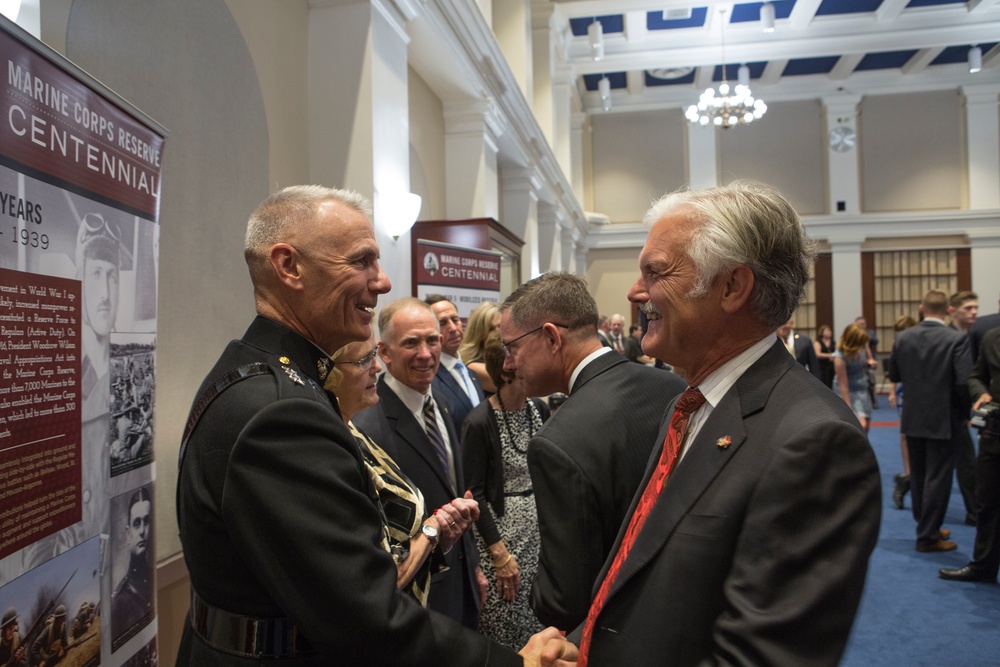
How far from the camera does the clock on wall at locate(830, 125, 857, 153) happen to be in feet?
54.2

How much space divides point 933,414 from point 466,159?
4618mm

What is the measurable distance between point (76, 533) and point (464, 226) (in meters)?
4.57

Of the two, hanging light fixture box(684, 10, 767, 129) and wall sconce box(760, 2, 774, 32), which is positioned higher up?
→ wall sconce box(760, 2, 774, 32)

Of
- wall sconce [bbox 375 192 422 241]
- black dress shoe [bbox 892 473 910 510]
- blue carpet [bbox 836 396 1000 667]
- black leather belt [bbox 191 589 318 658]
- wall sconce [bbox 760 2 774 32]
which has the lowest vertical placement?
blue carpet [bbox 836 396 1000 667]

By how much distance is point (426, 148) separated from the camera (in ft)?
22.2

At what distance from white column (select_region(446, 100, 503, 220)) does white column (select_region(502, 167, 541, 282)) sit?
262cm

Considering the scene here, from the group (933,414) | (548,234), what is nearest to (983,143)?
(548,234)

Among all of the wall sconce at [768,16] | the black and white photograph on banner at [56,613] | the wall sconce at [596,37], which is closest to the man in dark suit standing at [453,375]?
the black and white photograph on banner at [56,613]

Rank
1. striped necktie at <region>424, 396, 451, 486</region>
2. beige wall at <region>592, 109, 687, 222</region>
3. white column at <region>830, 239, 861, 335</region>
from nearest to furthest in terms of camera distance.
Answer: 1. striped necktie at <region>424, 396, 451, 486</region>
2. white column at <region>830, 239, 861, 335</region>
3. beige wall at <region>592, 109, 687, 222</region>

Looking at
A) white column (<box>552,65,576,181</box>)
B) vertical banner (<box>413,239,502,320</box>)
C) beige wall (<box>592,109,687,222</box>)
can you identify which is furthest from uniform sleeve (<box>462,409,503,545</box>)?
beige wall (<box>592,109,687,222</box>)

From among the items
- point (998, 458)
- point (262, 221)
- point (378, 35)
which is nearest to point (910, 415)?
point (998, 458)

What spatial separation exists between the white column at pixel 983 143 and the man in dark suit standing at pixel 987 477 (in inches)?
572

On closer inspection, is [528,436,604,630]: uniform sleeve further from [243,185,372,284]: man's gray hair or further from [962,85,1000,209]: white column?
[962,85,1000,209]: white column

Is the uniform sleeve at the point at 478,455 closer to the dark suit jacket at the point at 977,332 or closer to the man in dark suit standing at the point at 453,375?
the man in dark suit standing at the point at 453,375
